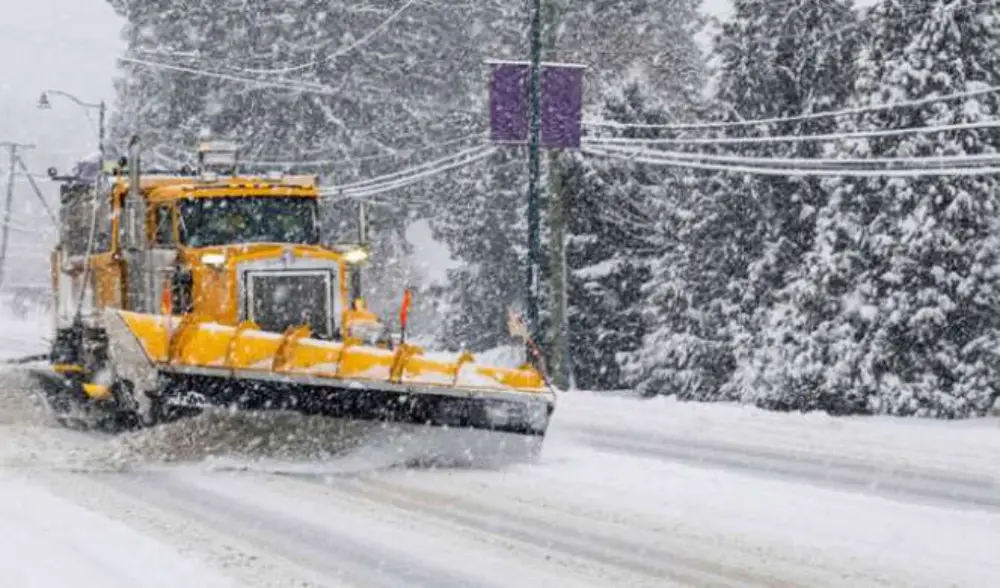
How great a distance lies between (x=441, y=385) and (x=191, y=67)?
4013cm

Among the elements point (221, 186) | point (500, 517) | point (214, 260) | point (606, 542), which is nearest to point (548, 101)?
point (221, 186)

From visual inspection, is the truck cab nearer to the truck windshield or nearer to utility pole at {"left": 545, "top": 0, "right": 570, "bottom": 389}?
the truck windshield

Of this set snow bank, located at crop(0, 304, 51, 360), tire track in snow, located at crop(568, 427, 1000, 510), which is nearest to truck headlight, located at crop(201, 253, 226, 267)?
tire track in snow, located at crop(568, 427, 1000, 510)

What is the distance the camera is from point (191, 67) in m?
49.1

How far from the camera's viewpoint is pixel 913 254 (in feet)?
77.4

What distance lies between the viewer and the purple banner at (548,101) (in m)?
26.7

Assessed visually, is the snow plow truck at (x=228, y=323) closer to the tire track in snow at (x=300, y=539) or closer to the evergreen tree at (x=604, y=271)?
the tire track in snow at (x=300, y=539)

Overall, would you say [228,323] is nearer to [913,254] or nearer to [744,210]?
[913,254]

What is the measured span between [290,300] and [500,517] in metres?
5.31

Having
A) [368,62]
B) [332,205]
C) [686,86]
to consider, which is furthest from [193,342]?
[368,62]

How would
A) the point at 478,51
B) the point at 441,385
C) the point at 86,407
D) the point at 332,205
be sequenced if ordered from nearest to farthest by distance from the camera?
1. the point at 441,385
2. the point at 86,407
3. the point at 332,205
4. the point at 478,51

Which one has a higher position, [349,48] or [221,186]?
[349,48]

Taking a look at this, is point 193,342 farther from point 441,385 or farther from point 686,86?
point 686,86

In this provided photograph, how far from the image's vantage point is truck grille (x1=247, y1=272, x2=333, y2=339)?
1395 centimetres
